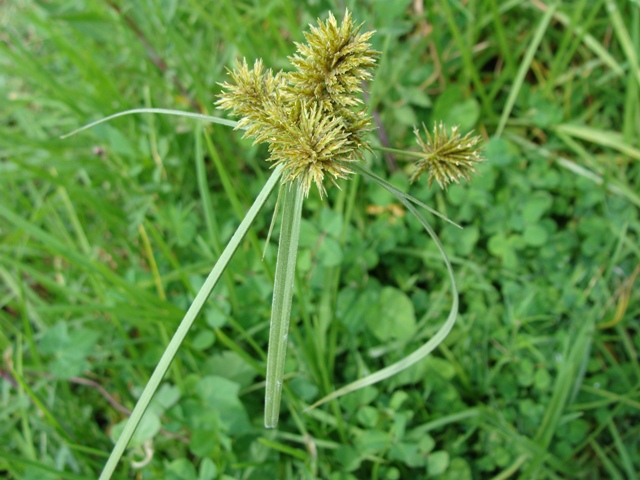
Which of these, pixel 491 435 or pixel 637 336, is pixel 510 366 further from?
pixel 637 336

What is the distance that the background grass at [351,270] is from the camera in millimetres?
1583

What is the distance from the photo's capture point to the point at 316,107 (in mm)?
815

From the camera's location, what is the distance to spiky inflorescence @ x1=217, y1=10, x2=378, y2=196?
0.77m

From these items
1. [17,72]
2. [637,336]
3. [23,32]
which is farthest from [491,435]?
[23,32]

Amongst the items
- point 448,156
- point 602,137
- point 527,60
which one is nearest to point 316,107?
point 448,156

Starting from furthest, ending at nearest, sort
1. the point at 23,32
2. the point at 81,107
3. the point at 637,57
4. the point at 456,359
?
the point at 23,32
the point at 81,107
the point at 637,57
the point at 456,359

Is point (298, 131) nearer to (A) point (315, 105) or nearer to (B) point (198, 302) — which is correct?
(A) point (315, 105)

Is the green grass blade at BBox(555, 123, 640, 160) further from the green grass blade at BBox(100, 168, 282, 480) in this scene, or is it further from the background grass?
the green grass blade at BBox(100, 168, 282, 480)

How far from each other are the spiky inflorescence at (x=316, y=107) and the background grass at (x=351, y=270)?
63cm

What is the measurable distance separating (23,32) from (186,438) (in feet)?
7.23

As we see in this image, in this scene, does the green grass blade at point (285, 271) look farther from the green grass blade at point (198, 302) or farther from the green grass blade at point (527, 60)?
the green grass blade at point (527, 60)

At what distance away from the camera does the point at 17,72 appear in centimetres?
210

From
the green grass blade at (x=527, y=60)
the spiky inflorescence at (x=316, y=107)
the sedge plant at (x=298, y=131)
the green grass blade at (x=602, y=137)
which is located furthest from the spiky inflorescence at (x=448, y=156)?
the green grass blade at (x=602, y=137)

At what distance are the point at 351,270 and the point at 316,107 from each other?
102 cm
